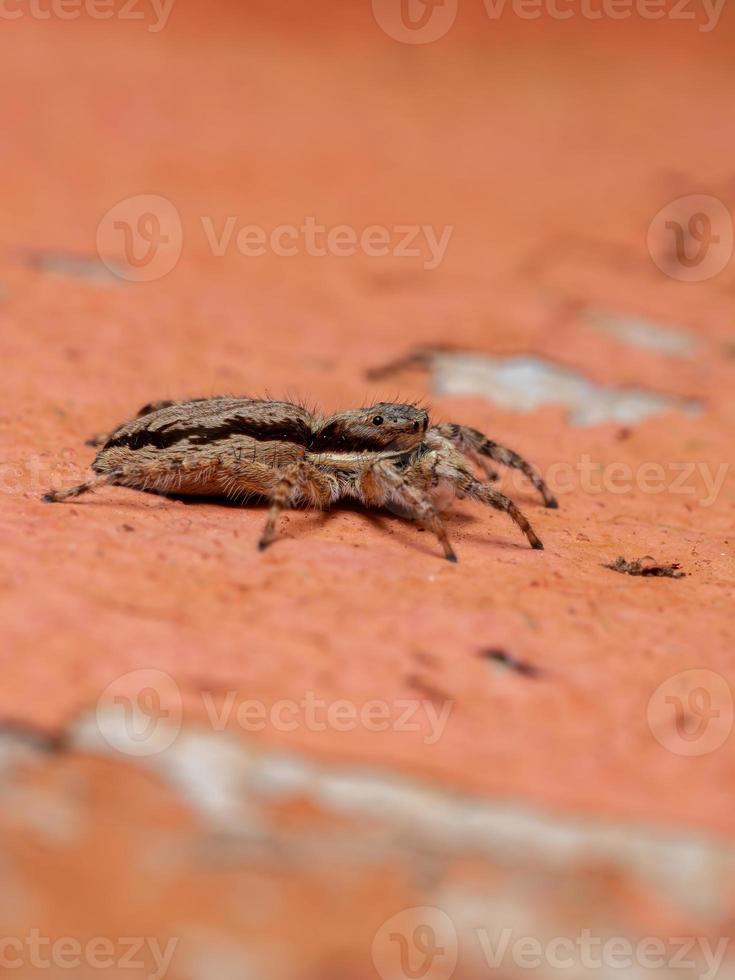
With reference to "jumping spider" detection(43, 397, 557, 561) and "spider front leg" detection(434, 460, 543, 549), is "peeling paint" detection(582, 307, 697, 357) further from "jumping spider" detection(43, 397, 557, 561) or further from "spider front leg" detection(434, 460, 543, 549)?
"spider front leg" detection(434, 460, 543, 549)

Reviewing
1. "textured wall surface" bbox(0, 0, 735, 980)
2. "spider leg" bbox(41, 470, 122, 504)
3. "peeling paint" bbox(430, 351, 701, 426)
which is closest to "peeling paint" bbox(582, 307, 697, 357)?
"textured wall surface" bbox(0, 0, 735, 980)

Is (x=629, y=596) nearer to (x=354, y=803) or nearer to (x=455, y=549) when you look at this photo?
(x=455, y=549)

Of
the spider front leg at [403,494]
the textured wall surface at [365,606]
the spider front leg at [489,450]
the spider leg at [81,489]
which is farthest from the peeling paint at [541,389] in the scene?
the spider leg at [81,489]

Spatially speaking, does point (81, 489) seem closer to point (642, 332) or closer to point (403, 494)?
point (403, 494)

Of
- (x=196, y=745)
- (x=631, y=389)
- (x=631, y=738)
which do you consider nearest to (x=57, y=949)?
(x=196, y=745)

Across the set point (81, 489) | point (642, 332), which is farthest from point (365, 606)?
point (642, 332)

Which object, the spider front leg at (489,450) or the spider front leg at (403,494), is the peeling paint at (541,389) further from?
the spider front leg at (403,494)
